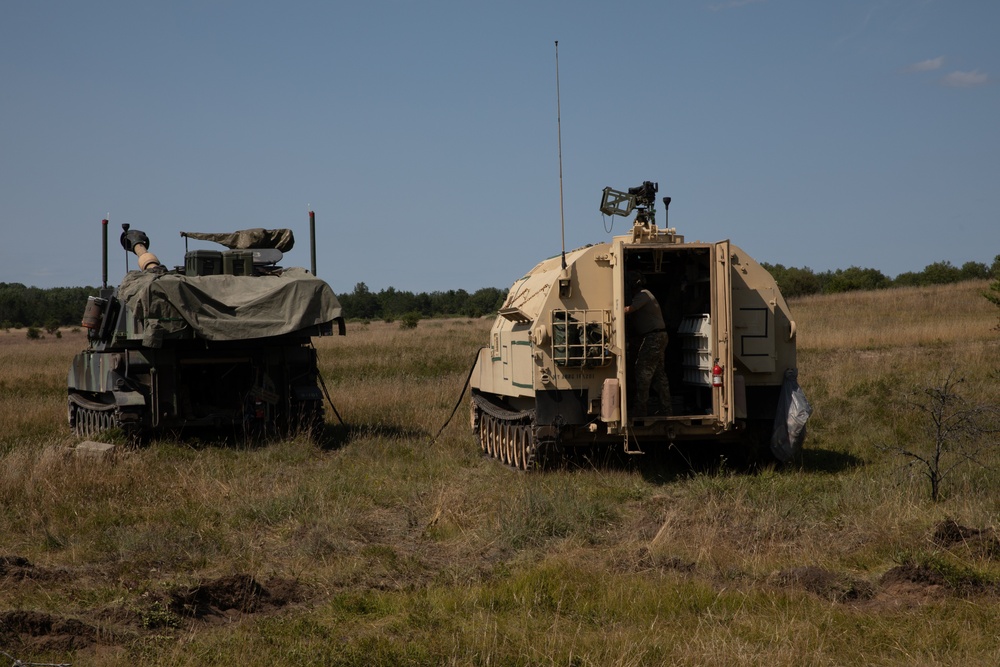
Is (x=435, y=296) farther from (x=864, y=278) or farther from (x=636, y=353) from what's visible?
(x=636, y=353)

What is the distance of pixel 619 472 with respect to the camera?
12.0 meters

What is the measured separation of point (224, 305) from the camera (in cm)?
1397

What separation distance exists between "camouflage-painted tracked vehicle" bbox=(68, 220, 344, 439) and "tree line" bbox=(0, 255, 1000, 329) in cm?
1894

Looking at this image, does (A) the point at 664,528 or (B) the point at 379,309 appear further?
(B) the point at 379,309

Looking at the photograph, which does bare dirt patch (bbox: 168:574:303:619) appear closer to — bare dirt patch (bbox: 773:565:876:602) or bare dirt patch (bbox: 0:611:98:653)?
bare dirt patch (bbox: 0:611:98:653)

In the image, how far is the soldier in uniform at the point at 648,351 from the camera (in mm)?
11531

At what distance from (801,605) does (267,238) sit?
11.9 meters

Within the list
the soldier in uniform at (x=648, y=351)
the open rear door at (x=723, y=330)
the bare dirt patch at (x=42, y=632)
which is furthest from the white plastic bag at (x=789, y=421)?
the bare dirt patch at (x=42, y=632)

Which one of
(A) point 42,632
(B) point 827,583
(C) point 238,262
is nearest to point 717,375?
(B) point 827,583

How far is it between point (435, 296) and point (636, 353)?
3435 inches

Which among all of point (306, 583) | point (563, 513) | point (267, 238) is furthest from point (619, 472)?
point (267, 238)

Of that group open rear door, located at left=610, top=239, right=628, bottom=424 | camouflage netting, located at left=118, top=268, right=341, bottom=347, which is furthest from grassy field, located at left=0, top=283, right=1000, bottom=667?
camouflage netting, located at left=118, top=268, right=341, bottom=347

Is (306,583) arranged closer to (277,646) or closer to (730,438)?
(277,646)

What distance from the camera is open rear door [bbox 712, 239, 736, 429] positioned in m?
11.1
